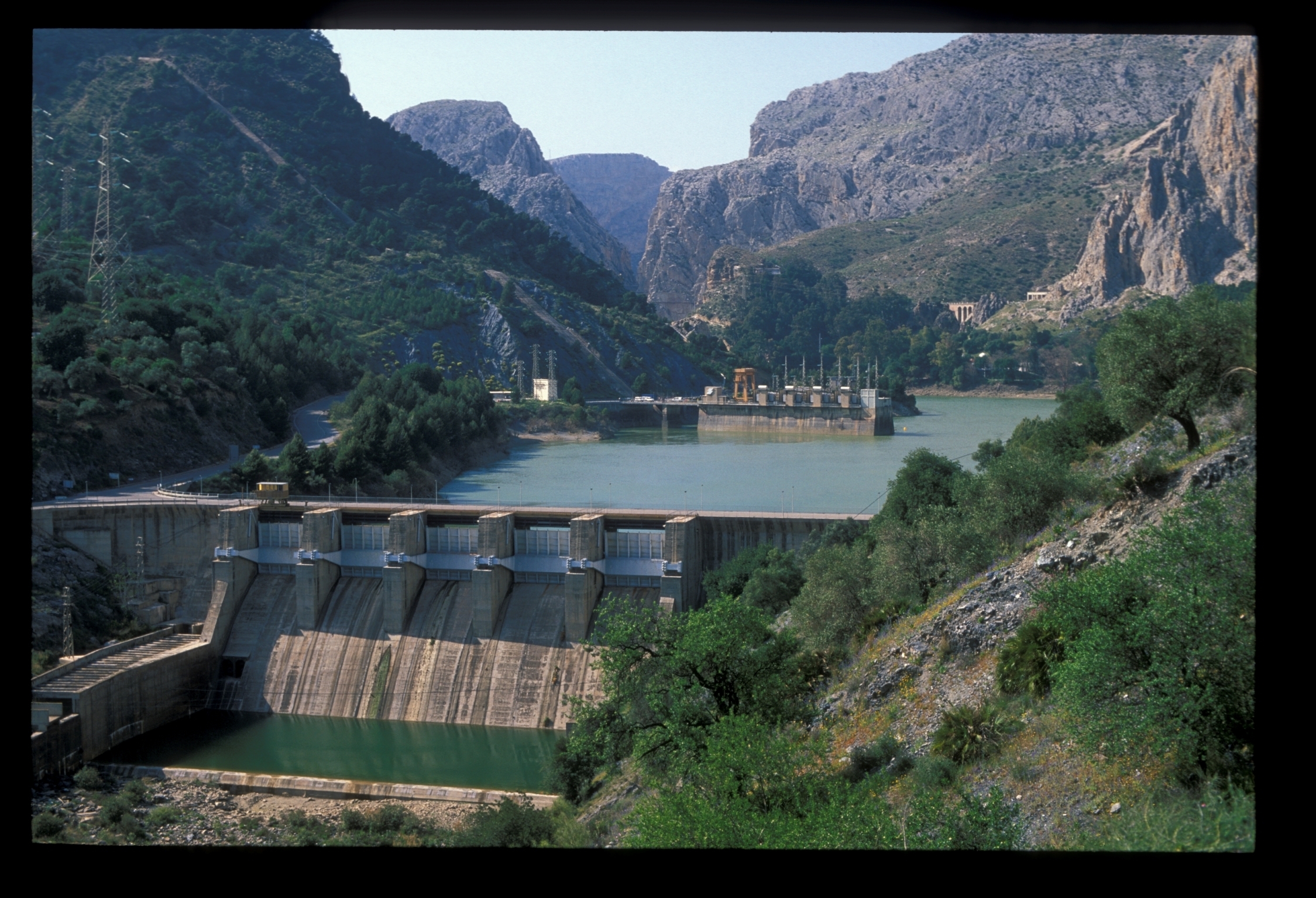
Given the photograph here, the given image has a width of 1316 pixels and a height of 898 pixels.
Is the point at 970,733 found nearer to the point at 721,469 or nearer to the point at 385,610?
the point at 385,610

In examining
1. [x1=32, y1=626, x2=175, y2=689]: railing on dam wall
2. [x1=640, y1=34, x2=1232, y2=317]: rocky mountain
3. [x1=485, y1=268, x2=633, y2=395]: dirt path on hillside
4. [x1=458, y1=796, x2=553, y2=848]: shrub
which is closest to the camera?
[x1=458, y1=796, x2=553, y2=848]: shrub

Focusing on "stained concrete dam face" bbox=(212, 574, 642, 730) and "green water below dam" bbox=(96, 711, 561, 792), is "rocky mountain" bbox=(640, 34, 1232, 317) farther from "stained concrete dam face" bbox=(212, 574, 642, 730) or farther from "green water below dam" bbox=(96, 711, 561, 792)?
"green water below dam" bbox=(96, 711, 561, 792)

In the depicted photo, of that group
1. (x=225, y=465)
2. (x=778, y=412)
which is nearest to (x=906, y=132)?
(x=778, y=412)

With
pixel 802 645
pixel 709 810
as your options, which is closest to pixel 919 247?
pixel 802 645

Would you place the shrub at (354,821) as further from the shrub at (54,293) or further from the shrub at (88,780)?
the shrub at (54,293)

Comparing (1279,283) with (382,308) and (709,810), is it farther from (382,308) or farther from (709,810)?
(382,308)

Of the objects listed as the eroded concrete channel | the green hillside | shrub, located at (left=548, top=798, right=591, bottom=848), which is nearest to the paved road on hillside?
the green hillside

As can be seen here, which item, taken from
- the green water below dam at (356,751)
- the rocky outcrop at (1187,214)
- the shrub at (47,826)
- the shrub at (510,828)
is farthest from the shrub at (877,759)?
the rocky outcrop at (1187,214)
